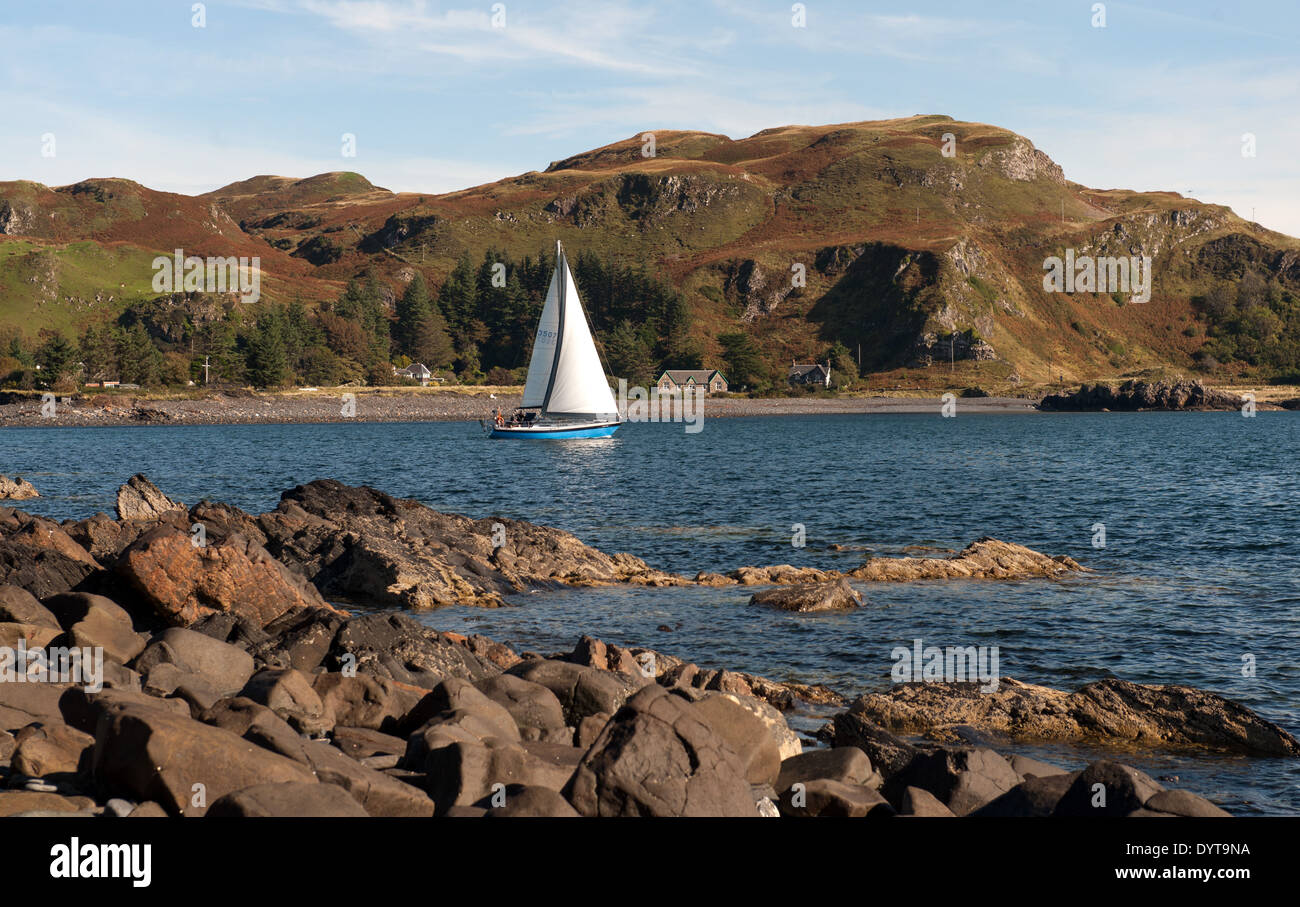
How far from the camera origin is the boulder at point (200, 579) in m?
20.0

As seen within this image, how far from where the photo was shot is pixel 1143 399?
186 metres

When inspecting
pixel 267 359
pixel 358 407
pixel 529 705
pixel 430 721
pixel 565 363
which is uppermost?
pixel 267 359

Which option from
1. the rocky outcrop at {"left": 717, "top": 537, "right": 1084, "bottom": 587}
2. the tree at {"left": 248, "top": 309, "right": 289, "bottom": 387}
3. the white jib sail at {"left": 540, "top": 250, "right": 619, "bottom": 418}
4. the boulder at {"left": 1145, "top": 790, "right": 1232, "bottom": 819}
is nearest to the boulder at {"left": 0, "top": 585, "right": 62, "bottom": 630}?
the boulder at {"left": 1145, "top": 790, "right": 1232, "bottom": 819}

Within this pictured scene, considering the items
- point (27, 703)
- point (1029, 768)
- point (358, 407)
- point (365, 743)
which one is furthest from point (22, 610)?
Answer: point (358, 407)

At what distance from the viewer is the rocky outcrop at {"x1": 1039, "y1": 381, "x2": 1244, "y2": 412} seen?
184125 mm

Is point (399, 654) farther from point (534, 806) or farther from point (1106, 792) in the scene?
point (1106, 792)

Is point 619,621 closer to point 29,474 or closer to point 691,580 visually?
point 691,580

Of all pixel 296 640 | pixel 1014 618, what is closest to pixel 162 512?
pixel 296 640

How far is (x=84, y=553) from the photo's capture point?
24.5 meters

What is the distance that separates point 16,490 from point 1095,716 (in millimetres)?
49948

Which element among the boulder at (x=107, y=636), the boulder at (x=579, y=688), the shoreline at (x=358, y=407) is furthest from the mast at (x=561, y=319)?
the boulder at (x=579, y=688)

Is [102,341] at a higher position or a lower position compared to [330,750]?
higher

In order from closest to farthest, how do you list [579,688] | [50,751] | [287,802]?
[287,802] < [50,751] < [579,688]
